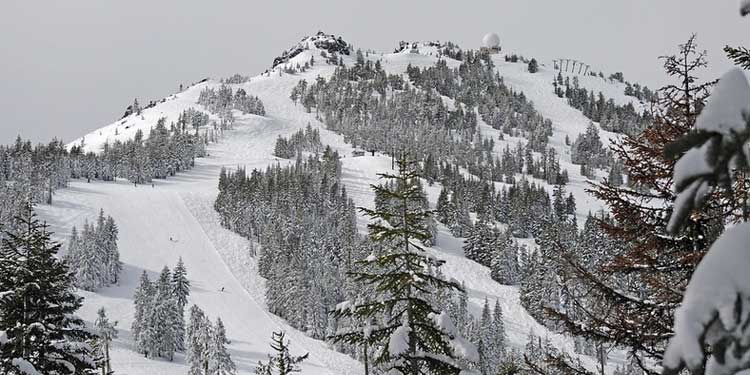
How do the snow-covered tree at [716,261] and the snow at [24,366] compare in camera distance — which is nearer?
the snow-covered tree at [716,261]

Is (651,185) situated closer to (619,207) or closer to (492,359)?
(619,207)

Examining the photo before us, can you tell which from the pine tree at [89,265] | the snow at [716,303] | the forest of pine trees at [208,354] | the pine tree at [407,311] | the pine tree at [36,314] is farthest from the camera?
the pine tree at [89,265]

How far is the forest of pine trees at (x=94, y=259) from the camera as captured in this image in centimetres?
9262

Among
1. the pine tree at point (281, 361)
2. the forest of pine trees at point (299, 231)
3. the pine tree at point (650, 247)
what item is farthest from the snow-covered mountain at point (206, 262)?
the pine tree at point (650, 247)

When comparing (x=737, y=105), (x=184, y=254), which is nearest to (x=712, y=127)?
(x=737, y=105)

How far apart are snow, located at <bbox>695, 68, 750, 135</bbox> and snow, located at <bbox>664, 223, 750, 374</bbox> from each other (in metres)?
0.40

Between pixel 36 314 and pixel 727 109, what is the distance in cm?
1538

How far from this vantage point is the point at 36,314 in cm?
1405

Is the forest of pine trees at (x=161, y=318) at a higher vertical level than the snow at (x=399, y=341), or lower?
lower

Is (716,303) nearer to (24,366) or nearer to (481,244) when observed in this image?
(24,366)

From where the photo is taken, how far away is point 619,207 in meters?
8.68

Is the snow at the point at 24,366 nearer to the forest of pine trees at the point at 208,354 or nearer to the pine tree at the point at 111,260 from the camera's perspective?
the forest of pine trees at the point at 208,354

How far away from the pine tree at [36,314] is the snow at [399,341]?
7.62m

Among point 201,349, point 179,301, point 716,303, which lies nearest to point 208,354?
point 201,349
